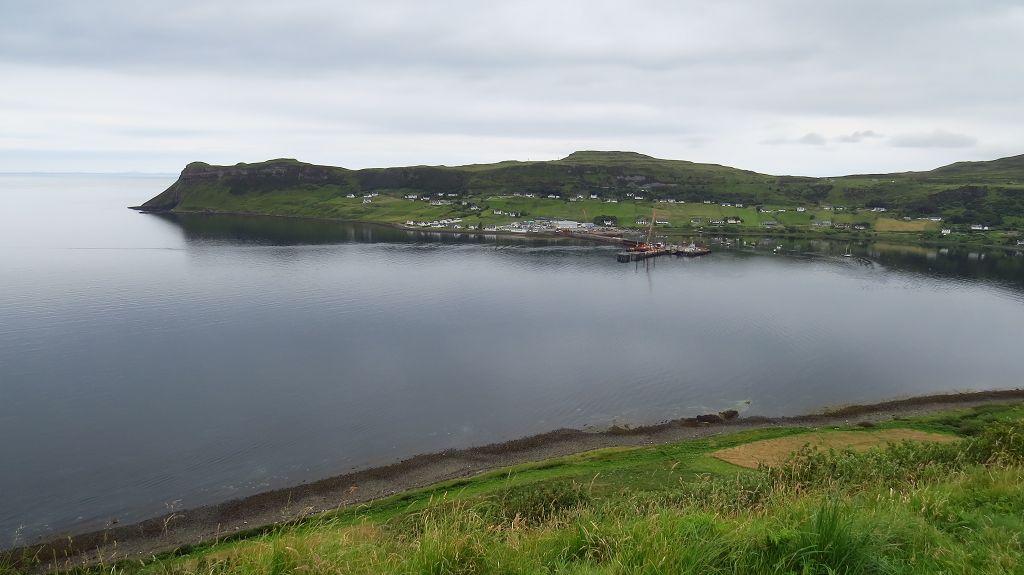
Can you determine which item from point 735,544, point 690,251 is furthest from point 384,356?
point 690,251

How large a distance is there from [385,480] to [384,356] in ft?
75.4

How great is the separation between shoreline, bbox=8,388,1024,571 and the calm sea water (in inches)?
65.3

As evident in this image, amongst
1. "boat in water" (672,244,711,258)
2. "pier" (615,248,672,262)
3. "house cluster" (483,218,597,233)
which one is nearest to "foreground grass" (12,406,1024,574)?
"pier" (615,248,672,262)

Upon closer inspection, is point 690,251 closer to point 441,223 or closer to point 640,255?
point 640,255

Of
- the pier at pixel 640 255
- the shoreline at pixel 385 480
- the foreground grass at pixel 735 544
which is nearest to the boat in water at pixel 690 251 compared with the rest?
the pier at pixel 640 255

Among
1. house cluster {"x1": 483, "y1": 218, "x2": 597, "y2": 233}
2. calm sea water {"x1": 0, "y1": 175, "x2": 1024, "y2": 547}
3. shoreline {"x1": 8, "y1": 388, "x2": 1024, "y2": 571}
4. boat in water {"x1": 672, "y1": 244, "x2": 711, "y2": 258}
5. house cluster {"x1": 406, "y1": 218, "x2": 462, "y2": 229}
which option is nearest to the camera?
shoreline {"x1": 8, "y1": 388, "x2": 1024, "y2": 571}

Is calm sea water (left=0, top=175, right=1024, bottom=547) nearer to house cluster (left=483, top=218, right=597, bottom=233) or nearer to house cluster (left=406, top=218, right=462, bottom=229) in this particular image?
house cluster (left=483, top=218, right=597, bottom=233)

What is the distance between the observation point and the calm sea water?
37094mm

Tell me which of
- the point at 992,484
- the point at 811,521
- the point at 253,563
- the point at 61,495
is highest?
the point at 811,521

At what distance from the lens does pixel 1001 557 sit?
288 inches

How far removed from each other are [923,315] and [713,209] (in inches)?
4869

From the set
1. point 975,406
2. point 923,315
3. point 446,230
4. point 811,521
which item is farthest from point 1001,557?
point 446,230

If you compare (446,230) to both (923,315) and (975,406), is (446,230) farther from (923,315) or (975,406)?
(975,406)

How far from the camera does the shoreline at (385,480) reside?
27844mm
